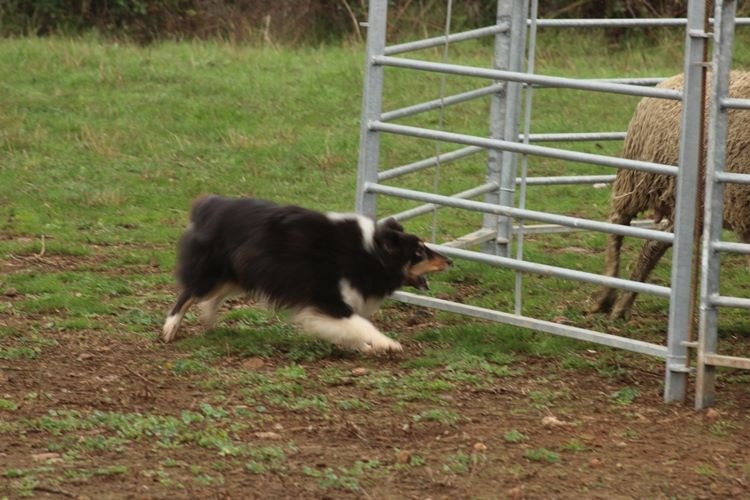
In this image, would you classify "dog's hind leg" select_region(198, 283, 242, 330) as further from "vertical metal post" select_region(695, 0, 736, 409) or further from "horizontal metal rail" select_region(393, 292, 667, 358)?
"vertical metal post" select_region(695, 0, 736, 409)

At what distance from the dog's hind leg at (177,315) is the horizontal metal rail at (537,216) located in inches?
43.1

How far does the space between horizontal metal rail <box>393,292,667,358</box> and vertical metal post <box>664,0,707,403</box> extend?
0.09 meters

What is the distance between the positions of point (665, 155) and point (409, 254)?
1463 mm

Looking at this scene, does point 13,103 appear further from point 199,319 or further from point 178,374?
point 178,374

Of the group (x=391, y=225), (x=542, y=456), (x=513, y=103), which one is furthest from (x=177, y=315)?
(x=513, y=103)

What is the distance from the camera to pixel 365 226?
650cm

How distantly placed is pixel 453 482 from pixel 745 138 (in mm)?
2688

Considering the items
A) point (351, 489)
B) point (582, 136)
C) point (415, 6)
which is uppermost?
point (415, 6)

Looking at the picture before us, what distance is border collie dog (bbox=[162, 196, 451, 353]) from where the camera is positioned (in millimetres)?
6355

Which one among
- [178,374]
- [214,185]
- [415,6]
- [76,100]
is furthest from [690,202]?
[415,6]

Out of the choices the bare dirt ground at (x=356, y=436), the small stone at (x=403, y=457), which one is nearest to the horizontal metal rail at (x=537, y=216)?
the bare dirt ground at (x=356, y=436)

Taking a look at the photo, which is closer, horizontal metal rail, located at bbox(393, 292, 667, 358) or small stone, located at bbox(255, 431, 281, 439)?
small stone, located at bbox(255, 431, 281, 439)

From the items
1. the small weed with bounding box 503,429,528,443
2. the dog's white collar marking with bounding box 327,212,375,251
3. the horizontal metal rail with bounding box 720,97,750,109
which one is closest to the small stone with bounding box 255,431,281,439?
the small weed with bounding box 503,429,528,443

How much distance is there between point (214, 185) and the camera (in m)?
10.2
